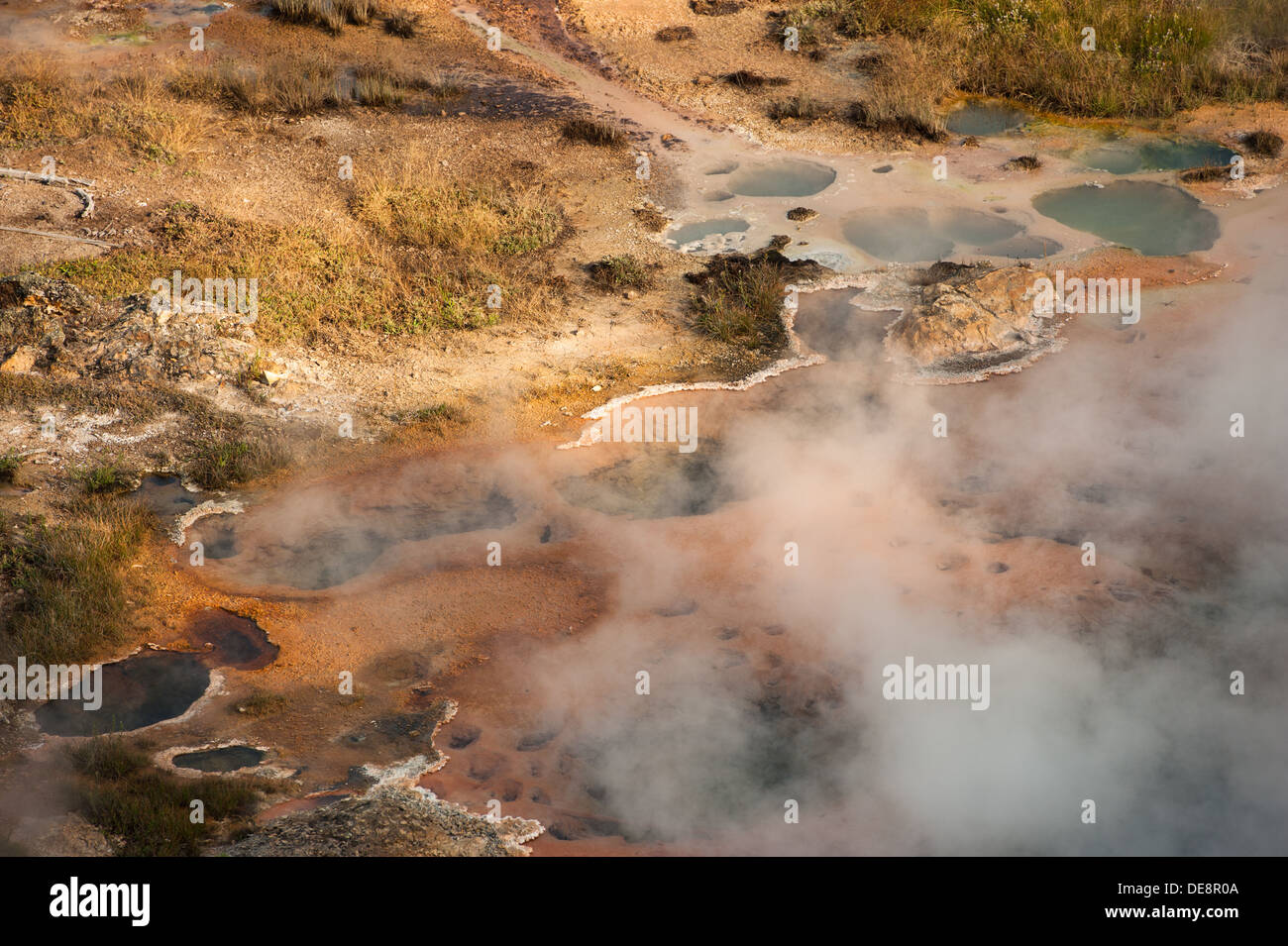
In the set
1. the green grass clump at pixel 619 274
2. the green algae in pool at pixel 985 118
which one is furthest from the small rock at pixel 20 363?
the green algae in pool at pixel 985 118

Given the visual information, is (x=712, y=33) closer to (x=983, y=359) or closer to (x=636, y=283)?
(x=636, y=283)

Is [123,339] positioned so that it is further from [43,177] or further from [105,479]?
[43,177]

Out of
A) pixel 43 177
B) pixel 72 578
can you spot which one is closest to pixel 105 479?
pixel 72 578

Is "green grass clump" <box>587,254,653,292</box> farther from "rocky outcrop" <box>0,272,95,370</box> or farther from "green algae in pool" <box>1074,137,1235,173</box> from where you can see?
"green algae in pool" <box>1074,137,1235,173</box>

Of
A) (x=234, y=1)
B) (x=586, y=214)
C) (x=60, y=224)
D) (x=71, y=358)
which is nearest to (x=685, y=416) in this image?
(x=586, y=214)

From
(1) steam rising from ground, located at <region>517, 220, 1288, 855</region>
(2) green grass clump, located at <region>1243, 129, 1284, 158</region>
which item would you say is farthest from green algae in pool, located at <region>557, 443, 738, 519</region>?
(2) green grass clump, located at <region>1243, 129, 1284, 158</region>

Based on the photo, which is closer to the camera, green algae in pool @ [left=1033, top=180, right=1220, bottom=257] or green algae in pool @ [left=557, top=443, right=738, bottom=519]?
green algae in pool @ [left=557, top=443, right=738, bottom=519]
